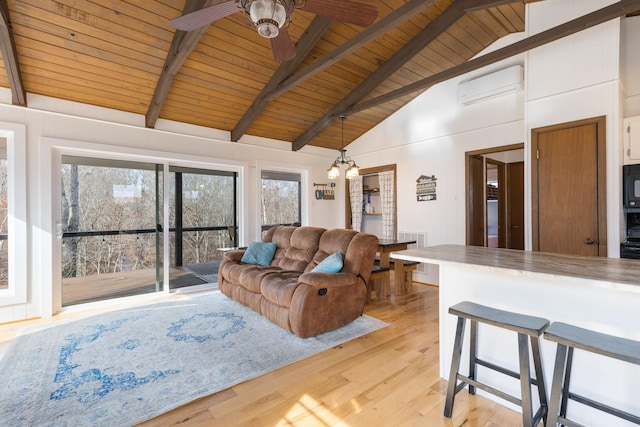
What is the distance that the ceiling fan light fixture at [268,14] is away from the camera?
1.69 m

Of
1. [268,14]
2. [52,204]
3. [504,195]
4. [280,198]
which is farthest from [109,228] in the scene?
[504,195]

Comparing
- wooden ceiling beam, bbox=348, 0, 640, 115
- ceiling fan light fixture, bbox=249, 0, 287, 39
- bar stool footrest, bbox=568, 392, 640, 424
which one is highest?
wooden ceiling beam, bbox=348, 0, 640, 115

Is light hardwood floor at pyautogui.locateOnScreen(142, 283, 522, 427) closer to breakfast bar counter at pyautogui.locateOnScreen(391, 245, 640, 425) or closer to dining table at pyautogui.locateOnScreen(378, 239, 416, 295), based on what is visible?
breakfast bar counter at pyautogui.locateOnScreen(391, 245, 640, 425)

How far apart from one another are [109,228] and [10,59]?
81.0 inches

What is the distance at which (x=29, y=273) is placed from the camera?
3.51m

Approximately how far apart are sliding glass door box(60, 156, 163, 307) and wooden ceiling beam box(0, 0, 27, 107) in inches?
30.3

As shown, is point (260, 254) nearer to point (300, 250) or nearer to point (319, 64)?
point (300, 250)

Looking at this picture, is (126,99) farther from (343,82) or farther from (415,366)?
(415,366)

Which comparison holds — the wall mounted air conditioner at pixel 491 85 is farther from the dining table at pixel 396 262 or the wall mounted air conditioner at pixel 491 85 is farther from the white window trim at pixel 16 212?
the white window trim at pixel 16 212

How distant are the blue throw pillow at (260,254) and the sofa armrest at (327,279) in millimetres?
1335

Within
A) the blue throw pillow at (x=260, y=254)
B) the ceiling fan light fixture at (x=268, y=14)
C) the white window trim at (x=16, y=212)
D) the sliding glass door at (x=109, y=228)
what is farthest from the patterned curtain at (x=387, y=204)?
the white window trim at (x=16, y=212)

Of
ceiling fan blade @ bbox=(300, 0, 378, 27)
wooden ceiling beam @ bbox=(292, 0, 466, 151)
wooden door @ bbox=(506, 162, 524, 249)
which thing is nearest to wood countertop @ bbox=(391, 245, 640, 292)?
ceiling fan blade @ bbox=(300, 0, 378, 27)

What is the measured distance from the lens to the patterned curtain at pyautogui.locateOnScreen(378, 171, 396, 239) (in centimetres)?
569

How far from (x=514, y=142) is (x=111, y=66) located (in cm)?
508
